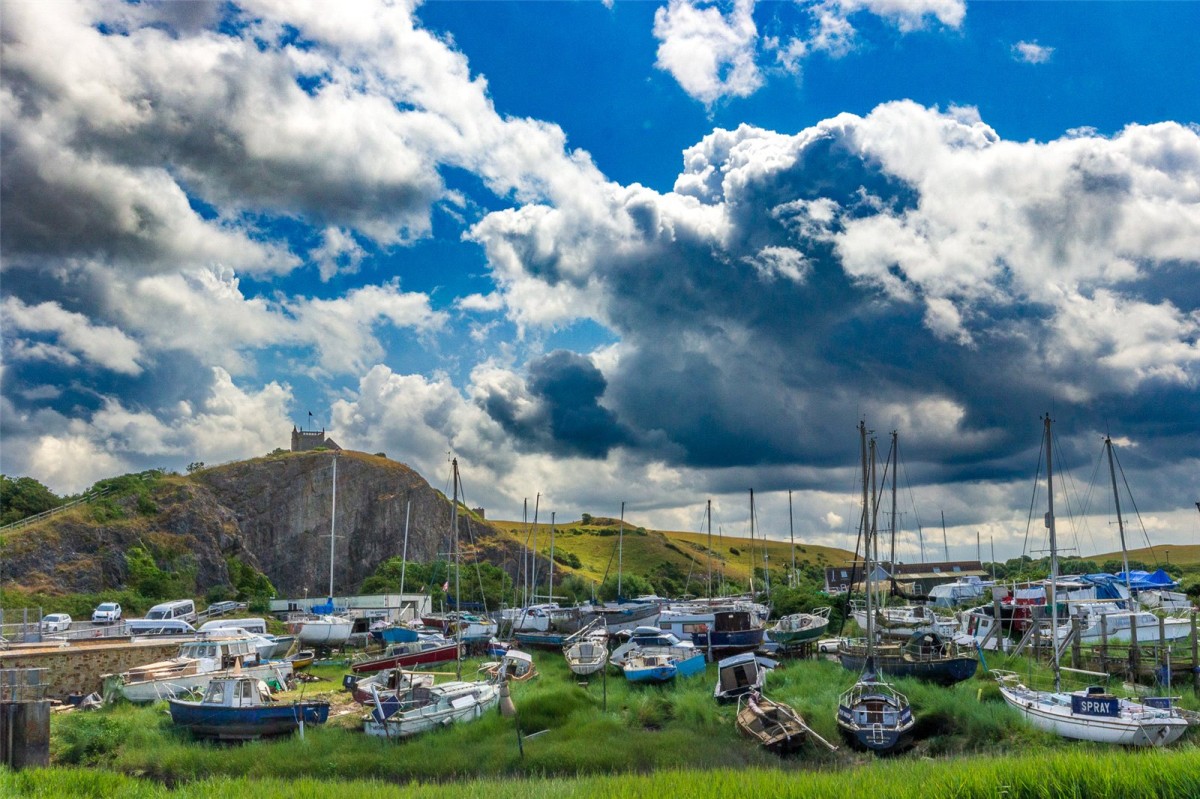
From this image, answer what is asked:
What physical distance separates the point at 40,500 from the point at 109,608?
123 feet

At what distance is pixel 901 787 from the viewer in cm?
1909

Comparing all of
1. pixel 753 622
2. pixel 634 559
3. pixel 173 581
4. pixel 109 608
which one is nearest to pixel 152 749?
pixel 753 622

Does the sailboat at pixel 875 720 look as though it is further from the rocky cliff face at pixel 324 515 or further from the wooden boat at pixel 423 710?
the rocky cliff face at pixel 324 515

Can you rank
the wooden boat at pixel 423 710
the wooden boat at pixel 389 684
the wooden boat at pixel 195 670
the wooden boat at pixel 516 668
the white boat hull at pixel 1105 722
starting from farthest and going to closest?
the wooden boat at pixel 516 668 → the wooden boat at pixel 195 670 → the wooden boat at pixel 389 684 → the wooden boat at pixel 423 710 → the white boat hull at pixel 1105 722

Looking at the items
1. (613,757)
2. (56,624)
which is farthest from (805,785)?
(56,624)

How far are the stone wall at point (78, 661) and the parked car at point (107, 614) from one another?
22376 mm

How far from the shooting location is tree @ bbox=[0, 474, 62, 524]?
295 feet

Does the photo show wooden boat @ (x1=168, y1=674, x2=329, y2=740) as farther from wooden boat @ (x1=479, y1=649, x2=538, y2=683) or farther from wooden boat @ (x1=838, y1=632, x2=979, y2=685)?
wooden boat @ (x1=838, y1=632, x2=979, y2=685)

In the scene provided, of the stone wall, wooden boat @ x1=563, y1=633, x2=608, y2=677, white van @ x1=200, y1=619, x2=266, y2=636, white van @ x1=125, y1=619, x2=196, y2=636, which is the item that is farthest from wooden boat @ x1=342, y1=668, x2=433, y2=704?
white van @ x1=200, y1=619, x2=266, y2=636

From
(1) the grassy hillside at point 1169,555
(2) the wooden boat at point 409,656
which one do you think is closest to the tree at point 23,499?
(2) the wooden boat at point 409,656

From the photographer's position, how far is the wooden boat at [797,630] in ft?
168

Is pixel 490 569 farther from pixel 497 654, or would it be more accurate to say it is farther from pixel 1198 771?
pixel 1198 771

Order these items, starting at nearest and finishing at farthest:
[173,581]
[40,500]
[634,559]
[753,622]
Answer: [753,622], [173,581], [40,500], [634,559]

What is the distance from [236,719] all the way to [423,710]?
6282 mm
